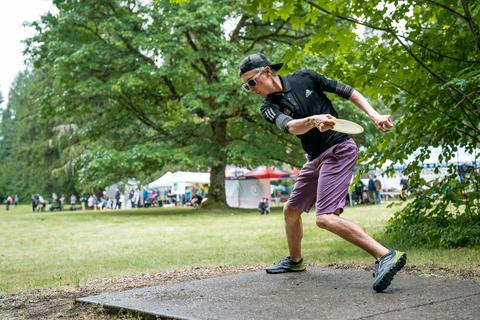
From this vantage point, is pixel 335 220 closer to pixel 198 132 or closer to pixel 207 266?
pixel 207 266

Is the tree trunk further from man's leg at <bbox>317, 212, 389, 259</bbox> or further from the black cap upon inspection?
man's leg at <bbox>317, 212, 389, 259</bbox>

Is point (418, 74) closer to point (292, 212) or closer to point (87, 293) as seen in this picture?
point (292, 212)

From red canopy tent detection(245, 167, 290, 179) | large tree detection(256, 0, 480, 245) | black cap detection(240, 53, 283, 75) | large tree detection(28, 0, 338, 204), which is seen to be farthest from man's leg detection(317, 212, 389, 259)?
red canopy tent detection(245, 167, 290, 179)

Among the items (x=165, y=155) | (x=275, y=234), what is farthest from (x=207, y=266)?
(x=165, y=155)

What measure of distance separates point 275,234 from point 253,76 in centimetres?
841

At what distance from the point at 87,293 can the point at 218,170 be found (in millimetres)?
23959

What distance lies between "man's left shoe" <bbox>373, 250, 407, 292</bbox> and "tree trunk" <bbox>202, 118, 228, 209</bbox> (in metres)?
24.5

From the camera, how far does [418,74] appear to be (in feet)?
26.0

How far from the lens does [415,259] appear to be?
23.4ft

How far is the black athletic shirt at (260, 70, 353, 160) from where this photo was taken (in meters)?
5.11

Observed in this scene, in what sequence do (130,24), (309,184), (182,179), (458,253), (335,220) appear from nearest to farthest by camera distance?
(335,220) → (309,184) → (458,253) → (130,24) → (182,179)

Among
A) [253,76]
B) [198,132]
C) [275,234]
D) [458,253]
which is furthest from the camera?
[198,132]

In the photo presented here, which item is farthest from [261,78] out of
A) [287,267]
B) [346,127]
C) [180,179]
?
[180,179]

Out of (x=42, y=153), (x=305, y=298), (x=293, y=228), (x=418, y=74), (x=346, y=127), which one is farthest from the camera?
(x=42, y=153)
